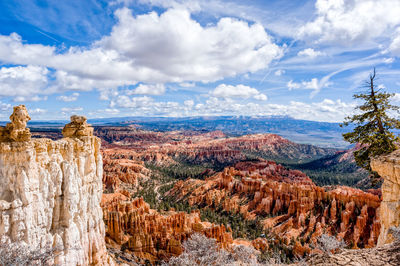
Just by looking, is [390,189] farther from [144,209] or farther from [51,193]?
[144,209]

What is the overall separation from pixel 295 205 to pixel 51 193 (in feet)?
145

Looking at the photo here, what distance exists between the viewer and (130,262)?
902 inches

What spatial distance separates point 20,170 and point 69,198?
2.96 meters

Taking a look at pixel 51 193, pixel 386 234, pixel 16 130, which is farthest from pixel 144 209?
pixel 386 234

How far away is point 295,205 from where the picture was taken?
46.0 m

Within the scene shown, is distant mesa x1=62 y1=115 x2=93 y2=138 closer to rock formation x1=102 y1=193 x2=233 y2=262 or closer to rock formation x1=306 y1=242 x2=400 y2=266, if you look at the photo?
rock formation x1=306 y1=242 x2=400 y2=266

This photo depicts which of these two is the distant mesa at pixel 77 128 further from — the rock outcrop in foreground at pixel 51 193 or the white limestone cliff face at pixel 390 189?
the white limestone cliff face at pixel 390 189

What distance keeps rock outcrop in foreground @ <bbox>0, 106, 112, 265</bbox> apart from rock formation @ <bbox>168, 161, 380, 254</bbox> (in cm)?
2368

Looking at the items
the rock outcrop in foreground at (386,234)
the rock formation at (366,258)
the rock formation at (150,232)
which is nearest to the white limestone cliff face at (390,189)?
the rock outcrop in foreground at (386,234)

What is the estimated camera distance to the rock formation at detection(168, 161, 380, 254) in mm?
36188

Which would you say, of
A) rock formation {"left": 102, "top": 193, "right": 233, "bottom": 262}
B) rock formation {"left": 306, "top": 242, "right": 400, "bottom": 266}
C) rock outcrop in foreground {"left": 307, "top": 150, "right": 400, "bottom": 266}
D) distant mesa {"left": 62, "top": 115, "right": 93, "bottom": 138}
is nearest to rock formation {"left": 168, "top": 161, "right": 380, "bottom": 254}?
rock formation {"left": 102, "top": 193, "right": 233, "bottom": 262}

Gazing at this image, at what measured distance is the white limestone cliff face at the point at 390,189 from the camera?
10812 mm

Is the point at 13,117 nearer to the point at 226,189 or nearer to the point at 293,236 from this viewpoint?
the point at 293,236

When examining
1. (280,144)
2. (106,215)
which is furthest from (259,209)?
(280,144)
